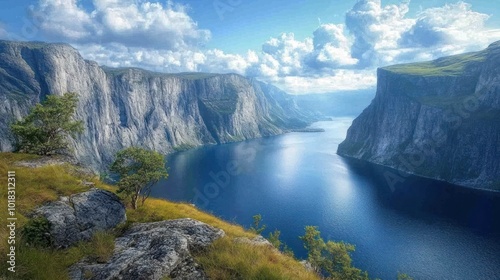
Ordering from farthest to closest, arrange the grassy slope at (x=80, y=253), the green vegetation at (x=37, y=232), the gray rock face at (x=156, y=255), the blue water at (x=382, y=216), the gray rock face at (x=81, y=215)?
1. the blue water at (x=382, y=216)
2. the gray rock face at (x=81, y=215)
3. the green vegetation at (x=37, y=232)
4. the gray rock face at (x=156, y=255)
5. the grassy slope at (x=80, y=253)

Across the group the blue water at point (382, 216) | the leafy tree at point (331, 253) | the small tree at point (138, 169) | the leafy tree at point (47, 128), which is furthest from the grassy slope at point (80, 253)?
the blue water at point (382, 216)

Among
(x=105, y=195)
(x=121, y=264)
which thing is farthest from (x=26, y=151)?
(x=121, y=264)

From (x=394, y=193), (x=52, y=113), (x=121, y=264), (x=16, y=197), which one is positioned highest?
(x=52, y=113)

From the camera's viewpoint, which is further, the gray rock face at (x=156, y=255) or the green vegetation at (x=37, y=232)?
the green vegetation at (x=37, y=232)

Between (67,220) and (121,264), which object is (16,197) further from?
(121,264)

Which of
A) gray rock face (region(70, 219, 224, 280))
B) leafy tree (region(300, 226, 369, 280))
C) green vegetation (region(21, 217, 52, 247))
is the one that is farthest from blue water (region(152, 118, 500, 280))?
green vegetation (region(21, 217, 52, 247))

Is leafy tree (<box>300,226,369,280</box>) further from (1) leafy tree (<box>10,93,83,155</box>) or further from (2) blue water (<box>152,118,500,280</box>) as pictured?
(1) leafy tree (<box>10,93,83,155</box>)

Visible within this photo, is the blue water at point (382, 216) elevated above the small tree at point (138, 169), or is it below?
below

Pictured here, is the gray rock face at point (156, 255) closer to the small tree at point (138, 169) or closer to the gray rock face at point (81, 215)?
the gray rock face at point (81, 215)
